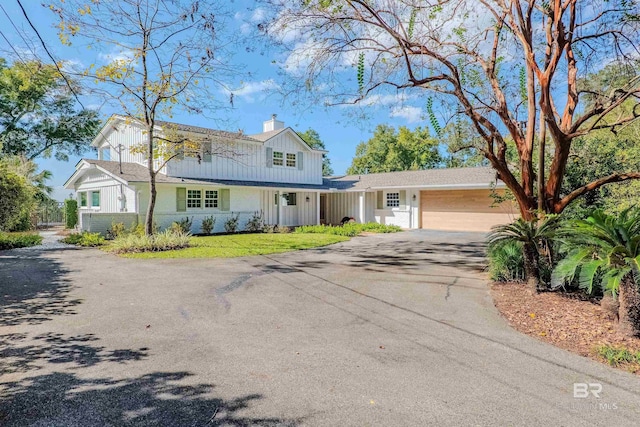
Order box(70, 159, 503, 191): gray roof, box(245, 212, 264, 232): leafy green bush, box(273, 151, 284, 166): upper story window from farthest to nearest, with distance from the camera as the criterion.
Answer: box(273, 151, 284, 166): upper story window
box(245, 212, 264, 232): leafy green bush
box(70, 159, 503, 191): gray roof

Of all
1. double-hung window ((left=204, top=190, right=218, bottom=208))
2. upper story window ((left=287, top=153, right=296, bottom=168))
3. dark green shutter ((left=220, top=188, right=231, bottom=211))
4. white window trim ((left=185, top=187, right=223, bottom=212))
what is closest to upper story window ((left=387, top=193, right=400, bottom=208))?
→ upper story window ((left=287, top=153, right=296, bottom=168))

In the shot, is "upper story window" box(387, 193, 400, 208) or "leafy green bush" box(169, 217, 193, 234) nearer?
"leafy green bush" box(169, 217, 193, 234)

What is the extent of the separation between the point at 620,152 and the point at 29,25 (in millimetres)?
15674

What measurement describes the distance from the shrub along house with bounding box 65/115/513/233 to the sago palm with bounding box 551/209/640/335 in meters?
11.3

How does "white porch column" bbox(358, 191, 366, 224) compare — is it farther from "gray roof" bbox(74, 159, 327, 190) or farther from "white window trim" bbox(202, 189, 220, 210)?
"white window trim" bbox(202, 189, 220, 210)

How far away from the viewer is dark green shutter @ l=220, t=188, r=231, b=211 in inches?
758

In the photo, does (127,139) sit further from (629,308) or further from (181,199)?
(629,308)

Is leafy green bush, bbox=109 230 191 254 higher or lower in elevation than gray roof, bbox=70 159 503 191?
lower

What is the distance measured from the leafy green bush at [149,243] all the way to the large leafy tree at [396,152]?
2903 cm

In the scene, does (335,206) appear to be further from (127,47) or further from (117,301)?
(117,301)

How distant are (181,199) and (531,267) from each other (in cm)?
1564

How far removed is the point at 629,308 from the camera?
4.46 meters

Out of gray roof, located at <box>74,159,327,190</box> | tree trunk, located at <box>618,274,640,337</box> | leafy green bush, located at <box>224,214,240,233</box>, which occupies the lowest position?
tree trunk, located at <box>618,274,640,337</box>

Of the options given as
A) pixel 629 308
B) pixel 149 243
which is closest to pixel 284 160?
Answer: pixel 149 243
